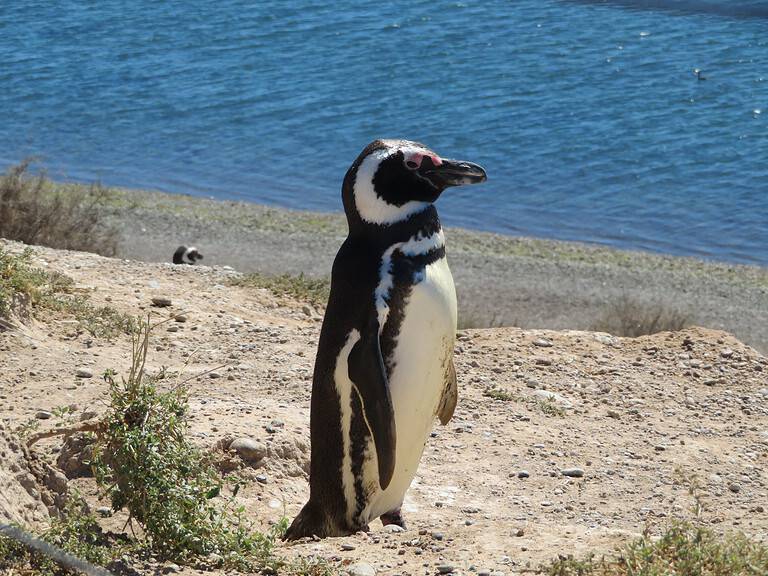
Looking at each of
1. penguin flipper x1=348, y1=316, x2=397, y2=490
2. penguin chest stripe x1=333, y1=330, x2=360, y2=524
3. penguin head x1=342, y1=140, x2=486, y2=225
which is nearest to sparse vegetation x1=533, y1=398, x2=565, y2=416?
penguin chest stripe x1=333, y1=330, x2=360, y2=524

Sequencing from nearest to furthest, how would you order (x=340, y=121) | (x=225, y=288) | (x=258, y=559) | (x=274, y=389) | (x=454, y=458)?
(x=258, y=559) < (x=454, y=458) < (x=274, y=389) < (x=225, y=288) < (x=340, y=121)

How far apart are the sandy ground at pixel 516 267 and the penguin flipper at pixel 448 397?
5.86 meters

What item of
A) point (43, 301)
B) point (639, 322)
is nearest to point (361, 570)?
point (43, 301)

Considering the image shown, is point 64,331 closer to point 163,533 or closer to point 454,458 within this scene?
point 454,458

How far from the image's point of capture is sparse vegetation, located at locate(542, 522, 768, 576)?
3773mm

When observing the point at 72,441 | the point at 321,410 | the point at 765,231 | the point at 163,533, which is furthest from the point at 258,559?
the point at 765,231

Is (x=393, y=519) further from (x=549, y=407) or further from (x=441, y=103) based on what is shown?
(x=441, y=103)

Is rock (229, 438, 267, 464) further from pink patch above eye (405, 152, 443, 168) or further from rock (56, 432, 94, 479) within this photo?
pink patch above eye (405, 152, 443, 168)

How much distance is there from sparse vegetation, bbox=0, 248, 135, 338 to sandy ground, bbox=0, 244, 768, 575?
0.35 ft

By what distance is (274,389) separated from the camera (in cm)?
675

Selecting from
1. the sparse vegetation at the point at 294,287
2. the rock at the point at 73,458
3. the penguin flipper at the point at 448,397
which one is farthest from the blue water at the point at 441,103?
the rock at the point at 73,458

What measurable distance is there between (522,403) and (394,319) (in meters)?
2.31

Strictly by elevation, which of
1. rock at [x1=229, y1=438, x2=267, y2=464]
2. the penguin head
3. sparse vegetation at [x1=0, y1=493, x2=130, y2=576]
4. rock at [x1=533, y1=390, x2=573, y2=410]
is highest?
the penguin head

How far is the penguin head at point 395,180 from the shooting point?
16.2 ft
